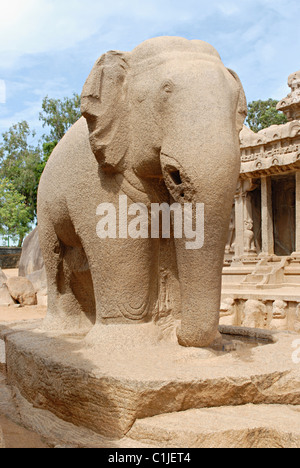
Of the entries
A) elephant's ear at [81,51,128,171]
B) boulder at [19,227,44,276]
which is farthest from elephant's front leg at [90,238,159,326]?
boulder at [19,227,44,276]

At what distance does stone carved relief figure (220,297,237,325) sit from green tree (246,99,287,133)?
69.1ft

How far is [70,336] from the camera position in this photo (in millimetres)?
3656

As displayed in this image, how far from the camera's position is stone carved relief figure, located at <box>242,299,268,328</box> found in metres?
8.60

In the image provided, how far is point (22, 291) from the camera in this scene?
1177cm

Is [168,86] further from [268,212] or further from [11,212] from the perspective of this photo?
[11,212]

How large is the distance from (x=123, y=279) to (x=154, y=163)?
0.80 m

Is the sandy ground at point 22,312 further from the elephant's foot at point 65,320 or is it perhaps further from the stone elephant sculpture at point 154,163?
the stone elephant sculpture at point 154,163

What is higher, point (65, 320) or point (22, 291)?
point (65, 320)

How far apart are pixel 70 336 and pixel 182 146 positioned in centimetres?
182

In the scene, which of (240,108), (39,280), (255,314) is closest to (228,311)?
(255,314)

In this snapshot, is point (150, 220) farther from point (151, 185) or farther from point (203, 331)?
point (203, 331)

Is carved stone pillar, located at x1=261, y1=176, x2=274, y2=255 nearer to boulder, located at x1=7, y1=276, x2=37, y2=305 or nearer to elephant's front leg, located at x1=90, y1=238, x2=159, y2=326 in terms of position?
boulder, located at x1=7, y1=276, x2=37, y2=305
